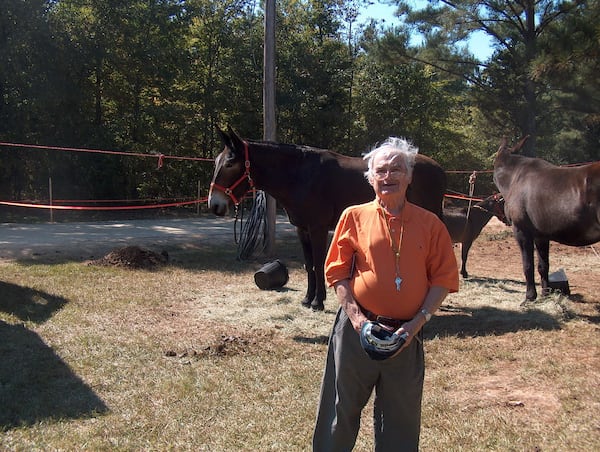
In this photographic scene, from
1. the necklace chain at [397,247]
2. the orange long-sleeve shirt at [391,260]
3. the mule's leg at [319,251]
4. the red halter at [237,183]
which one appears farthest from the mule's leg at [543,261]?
the necklace chain at [397,247]

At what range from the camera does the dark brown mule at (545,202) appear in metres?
5.89

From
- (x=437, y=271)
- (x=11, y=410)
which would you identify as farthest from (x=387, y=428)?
(x=11, y=410)

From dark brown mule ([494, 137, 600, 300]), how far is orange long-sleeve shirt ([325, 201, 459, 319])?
4.04m

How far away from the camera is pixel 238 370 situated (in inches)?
177

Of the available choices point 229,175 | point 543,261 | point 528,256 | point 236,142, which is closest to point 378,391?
point 229,175

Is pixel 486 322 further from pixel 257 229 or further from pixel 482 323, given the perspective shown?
pixel 257 229

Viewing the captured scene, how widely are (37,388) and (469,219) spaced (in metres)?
7.08

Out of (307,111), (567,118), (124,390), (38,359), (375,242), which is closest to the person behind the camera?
(375,242)

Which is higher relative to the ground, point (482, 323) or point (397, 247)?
point (397, 247)

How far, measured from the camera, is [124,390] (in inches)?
160

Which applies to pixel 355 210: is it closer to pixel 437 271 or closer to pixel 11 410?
pixel 437 271

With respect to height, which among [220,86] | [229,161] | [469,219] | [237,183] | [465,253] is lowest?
[465,253]

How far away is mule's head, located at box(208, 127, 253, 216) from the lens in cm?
577

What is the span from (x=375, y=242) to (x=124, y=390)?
8.49 feet
